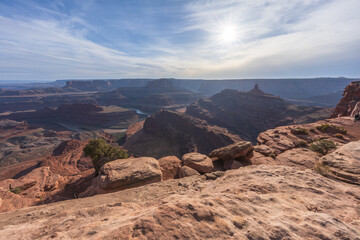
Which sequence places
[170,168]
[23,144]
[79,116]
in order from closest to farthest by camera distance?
[170,168] < [23,144] < [79,116]

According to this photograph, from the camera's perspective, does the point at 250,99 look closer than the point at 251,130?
No

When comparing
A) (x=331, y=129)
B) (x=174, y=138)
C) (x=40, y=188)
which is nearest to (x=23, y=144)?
(x=174, y=138)

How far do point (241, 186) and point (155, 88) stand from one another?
203926 millimetres

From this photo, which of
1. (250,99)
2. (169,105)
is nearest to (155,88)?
(169,105)

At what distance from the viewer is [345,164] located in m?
5.96

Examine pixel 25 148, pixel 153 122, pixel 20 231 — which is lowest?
pixel 25 148

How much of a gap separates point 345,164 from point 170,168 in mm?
8671

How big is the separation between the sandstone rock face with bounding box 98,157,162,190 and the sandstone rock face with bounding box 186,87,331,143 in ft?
213

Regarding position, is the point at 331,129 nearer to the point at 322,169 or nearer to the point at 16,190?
the point at 322,169

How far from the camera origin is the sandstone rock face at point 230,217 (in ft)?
8.45

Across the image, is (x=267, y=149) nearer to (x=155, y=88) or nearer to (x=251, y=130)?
(x=251, y=130)

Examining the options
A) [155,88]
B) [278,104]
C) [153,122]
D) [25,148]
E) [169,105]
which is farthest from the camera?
[155,88]

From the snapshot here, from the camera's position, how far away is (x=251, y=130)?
7069 centimetres

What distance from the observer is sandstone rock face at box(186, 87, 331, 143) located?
66625mm
